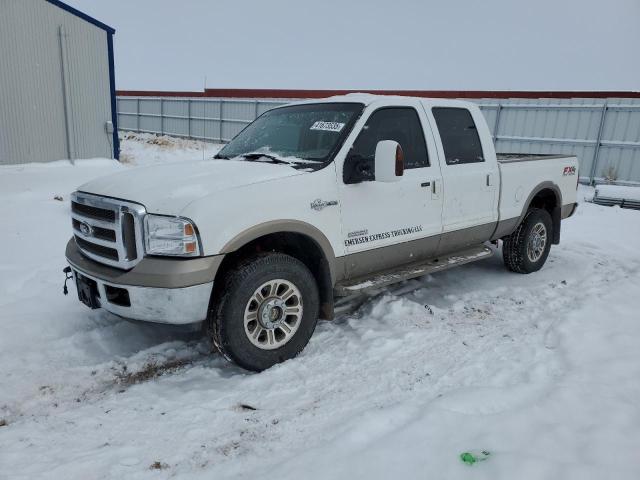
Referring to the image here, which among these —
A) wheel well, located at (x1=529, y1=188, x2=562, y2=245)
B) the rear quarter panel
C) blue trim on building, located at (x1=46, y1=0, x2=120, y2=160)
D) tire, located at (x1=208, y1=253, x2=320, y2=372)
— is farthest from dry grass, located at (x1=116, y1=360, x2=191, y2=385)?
blue trim on building, located at (x1=46, y1=0, x2=120, y2=160)

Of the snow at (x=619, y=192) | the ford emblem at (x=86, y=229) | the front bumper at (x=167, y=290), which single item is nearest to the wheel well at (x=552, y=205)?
the front bumper at (x=167, y=290)

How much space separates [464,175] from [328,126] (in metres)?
1.51

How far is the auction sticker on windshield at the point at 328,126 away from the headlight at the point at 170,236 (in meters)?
1.53

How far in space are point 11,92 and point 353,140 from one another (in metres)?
10.4

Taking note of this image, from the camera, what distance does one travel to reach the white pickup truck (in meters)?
2.97

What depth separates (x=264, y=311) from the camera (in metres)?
3.30

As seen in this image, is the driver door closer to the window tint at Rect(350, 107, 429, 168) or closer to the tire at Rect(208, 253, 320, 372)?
the window tint at Rect(350, 107, 429, 168)

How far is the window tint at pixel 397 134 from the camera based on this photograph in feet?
12.6

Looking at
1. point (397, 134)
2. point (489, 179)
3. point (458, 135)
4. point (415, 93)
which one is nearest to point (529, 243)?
point (489, 179)

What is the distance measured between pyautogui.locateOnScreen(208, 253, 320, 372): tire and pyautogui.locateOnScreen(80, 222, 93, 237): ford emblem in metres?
1.04

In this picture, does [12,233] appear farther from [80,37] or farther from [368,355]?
[80,37]

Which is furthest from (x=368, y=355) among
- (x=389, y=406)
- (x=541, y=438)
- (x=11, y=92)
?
(x=11, y=92)

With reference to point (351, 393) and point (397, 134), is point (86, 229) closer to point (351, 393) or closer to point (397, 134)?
point (351, 393)

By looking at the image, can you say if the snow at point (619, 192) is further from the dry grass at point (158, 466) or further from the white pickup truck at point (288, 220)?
the dry grass at point (158, 466)
